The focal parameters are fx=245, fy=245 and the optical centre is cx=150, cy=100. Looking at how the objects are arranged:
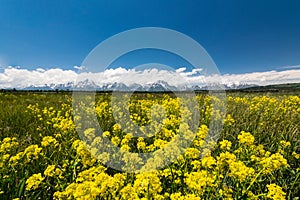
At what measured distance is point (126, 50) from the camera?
6.74 metres

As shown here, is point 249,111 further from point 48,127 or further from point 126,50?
point 48,127

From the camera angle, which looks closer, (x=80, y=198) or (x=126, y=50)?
(x=80, y=198)

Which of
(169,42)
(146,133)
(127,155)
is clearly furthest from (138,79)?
(127,155)

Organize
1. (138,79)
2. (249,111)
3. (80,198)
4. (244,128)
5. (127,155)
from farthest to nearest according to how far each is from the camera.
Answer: (138,79) < (249,111) < (244,128) < (127,155) < (80,198)

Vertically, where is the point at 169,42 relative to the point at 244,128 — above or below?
above

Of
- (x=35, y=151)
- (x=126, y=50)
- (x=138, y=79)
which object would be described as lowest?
(x=35, y=151)

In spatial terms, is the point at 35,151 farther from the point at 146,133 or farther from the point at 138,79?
the point at 138,79

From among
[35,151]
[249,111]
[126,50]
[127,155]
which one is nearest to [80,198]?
[127,155]

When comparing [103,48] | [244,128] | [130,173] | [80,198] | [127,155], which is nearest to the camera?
[80,198]

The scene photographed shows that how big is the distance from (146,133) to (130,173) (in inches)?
100

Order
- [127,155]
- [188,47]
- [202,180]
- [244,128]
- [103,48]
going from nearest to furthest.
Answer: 1. [202,180]
2. [127,155]
3. [244,128]
4. [103,48]
5. [188,47]

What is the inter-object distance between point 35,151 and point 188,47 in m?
5.03

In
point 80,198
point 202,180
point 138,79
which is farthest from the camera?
point 138,79

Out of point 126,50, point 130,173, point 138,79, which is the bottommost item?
point 130,173
